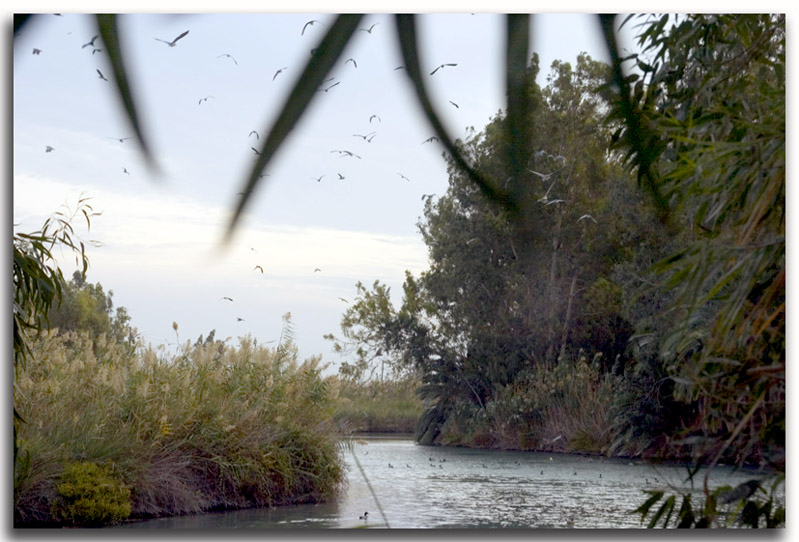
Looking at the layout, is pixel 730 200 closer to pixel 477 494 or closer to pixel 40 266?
pixel 40 266

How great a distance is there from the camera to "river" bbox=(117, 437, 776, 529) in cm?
441

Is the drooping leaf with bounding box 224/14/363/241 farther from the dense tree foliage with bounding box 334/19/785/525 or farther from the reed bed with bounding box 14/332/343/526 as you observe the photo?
the reed bed with bounding box 14/332/343/526

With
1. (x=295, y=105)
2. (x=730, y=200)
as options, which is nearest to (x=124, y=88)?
(x=295, y=105)

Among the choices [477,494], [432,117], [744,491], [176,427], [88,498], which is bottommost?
[477,494]

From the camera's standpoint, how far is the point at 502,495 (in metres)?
5.63

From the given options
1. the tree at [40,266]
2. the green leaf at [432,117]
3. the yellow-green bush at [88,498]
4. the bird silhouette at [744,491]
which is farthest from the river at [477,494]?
the green leaf at [432,117]

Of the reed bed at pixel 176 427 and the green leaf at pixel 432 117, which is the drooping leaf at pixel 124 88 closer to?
the green leaf at pixel 432 117

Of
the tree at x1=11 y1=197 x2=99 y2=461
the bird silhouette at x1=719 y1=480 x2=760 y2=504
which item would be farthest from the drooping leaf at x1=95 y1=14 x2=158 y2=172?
the tree at x1=11 y1=197 x2=99 y2=461

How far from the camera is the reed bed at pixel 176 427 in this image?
425 cm

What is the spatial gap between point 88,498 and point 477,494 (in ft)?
8.73

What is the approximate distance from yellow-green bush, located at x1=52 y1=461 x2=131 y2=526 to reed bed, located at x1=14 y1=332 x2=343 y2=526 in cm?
1

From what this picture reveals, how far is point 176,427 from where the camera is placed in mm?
4797

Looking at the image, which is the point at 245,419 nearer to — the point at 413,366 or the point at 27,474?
the point at 27,474

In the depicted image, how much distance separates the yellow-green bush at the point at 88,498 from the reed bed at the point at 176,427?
0.01m
